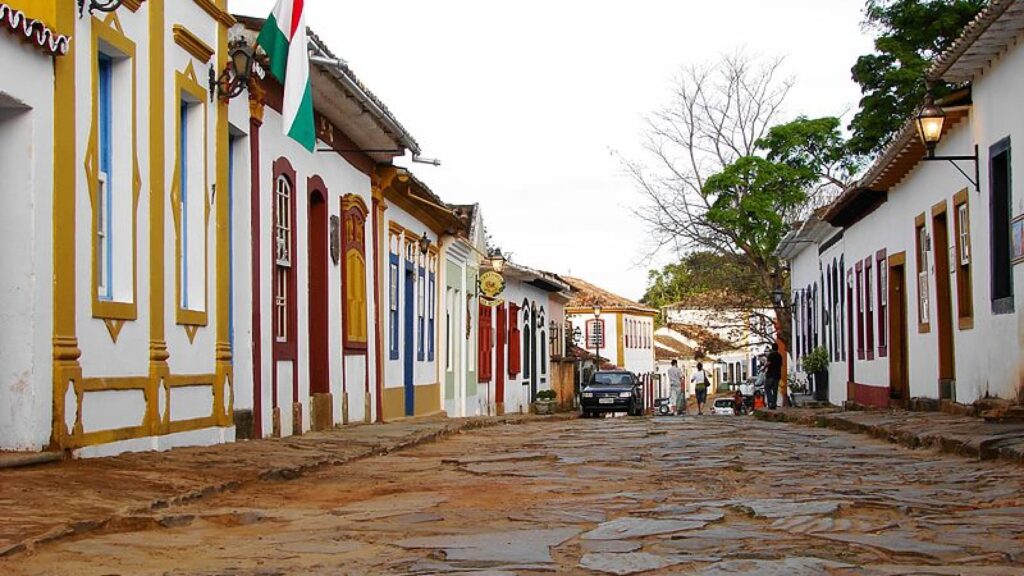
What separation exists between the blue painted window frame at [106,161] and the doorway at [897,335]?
54.5 ft

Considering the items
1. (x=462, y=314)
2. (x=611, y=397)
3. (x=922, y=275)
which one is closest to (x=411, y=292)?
(x=462, y=314)

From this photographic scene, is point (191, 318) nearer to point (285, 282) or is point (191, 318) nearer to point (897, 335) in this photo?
point (285, 282)

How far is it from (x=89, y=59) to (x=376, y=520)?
14.5 feet

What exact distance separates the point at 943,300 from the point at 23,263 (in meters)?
14.9

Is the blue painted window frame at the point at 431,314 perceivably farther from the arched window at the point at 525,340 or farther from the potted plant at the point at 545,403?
the arched window at the point at 525,340

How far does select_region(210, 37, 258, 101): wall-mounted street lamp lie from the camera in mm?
13234

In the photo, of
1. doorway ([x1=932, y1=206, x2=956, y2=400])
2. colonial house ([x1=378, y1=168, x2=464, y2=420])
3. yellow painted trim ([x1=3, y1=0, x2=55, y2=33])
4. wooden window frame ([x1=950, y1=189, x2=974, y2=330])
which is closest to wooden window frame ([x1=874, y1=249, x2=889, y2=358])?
doorway ([x1=932, y1=206, x2=956, y2=400])

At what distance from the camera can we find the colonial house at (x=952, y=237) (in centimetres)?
1572

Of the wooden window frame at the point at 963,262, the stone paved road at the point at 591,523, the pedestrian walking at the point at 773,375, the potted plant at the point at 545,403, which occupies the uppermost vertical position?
the wooden window frame at the point at 963,262

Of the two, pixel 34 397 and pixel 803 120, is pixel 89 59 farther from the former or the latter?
pixel 803 120

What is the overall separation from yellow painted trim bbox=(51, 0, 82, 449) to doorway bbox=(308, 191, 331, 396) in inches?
327

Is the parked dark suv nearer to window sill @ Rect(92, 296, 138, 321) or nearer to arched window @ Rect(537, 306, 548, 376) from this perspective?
arched window @ Rect(537, 306, 548, 376)

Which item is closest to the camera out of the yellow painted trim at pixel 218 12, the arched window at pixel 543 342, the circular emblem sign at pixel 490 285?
the yellow painted trim at pixel 218 12

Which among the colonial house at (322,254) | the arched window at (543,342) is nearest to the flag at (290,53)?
the colonial house at (322,254)
